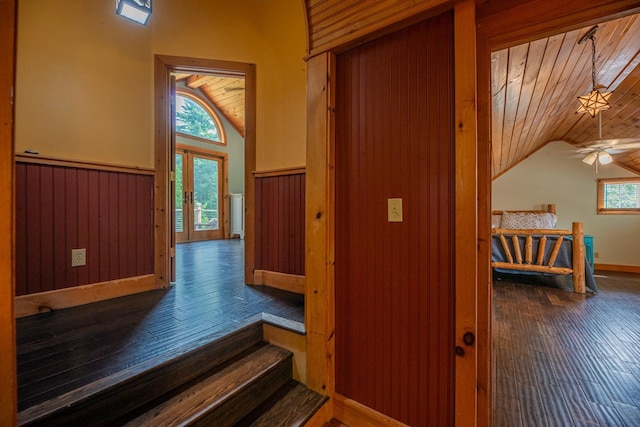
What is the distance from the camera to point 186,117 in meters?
5.55

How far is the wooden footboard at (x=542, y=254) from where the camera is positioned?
3.55 m

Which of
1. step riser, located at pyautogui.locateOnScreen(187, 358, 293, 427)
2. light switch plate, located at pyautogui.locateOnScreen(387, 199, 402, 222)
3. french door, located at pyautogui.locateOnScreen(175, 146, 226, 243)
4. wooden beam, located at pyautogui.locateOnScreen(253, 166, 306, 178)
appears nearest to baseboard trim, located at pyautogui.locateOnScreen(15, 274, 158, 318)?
wooden beam, located at pyautogui.locateOnScreen(253, 166, 306, 178)

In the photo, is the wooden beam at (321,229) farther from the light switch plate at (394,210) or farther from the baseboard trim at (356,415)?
the light switch plate at (394,210)

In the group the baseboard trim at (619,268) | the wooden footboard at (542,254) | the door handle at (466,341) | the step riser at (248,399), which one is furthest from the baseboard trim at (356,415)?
the baseboard trim at (619,268)

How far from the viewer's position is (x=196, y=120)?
18.8ft

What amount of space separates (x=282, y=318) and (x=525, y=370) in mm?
1753

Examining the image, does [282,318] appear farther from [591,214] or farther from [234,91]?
[591,214]

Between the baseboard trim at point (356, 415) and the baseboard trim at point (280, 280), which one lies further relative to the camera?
the baseboard trim at point (280, 280)

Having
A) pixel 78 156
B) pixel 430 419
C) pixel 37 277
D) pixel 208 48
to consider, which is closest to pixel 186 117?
pixel 208 48

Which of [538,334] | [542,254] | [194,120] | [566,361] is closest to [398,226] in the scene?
[566,361]

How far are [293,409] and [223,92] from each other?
6.02 meters

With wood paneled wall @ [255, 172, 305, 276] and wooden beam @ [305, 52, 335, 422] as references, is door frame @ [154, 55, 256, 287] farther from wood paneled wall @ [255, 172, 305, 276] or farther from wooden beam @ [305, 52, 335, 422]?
wooden beam @ [305, 52, 335, 422]

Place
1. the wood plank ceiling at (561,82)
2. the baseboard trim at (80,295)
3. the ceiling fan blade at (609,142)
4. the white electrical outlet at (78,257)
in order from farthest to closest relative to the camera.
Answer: the ceiling fan blade at (609,142) < the wood plank ceiling at (561,82) < the white electrical outlet at (78,257) < the baseboard trim at (80,295)

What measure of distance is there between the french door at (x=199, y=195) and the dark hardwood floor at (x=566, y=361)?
219 inches
